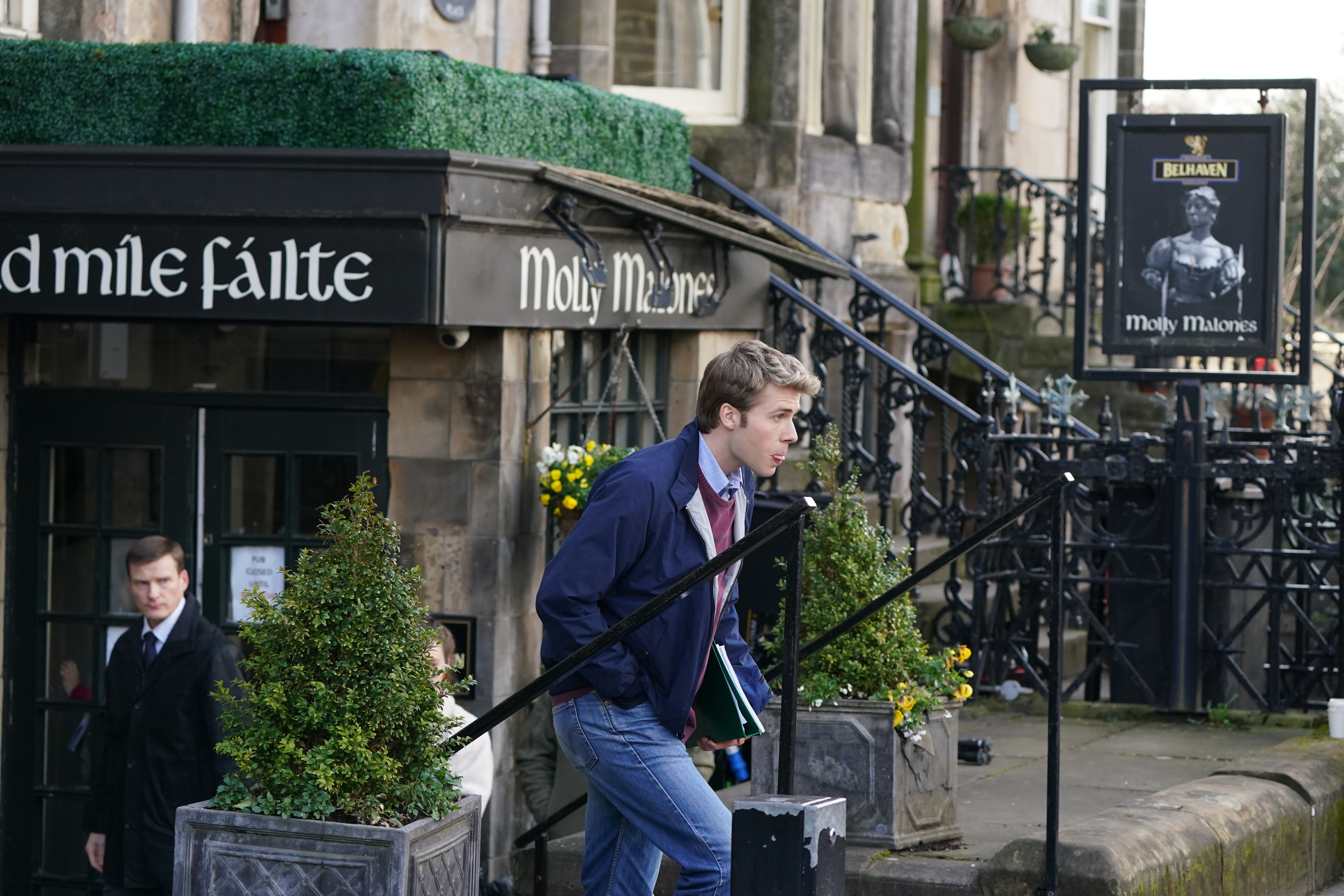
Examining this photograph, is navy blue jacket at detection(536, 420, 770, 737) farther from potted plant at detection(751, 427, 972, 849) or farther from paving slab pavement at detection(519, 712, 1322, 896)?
potted plant at detection(751, 427, 972, 849)

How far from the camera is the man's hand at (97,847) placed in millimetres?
6852

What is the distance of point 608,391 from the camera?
8.69 meters

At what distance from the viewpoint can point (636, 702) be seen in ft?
14.9

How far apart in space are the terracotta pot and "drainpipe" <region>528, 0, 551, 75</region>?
645 centimetres

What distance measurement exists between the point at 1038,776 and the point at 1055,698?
8.79 ft

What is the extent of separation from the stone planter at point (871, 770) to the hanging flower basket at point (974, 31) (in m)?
10.00

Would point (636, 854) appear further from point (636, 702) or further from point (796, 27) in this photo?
point (796, 27)

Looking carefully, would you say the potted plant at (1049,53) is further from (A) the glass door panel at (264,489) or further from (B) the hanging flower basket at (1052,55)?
(A) the glass door panel at (264,489)

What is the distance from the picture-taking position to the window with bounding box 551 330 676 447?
859cm

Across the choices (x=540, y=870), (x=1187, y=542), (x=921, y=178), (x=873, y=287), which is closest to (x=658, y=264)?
(x=873, y=287)

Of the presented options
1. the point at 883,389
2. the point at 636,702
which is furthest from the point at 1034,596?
the point at 636,702

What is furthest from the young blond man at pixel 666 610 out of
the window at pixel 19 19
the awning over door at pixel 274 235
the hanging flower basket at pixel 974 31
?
the hanging flower basket at pixel 974 31

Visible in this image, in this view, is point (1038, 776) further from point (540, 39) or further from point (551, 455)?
point (540, 39)

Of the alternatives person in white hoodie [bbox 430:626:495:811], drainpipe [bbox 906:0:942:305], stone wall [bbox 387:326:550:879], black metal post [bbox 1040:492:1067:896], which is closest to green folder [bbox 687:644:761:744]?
black metal post [bbox 1040:492:1067:896]
